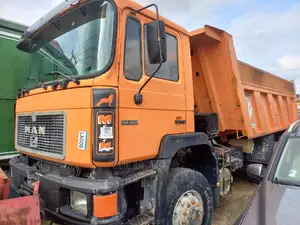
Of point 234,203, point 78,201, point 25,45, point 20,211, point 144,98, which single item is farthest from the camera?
point 234,203

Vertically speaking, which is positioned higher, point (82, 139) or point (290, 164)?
point (82, 139)

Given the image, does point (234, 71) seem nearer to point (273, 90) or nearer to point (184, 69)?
point (184, 69)

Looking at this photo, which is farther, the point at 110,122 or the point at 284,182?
the point at 284,182

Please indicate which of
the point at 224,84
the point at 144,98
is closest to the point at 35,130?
Answer: the point at 144,98

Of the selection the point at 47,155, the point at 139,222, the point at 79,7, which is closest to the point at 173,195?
the point at 139,222

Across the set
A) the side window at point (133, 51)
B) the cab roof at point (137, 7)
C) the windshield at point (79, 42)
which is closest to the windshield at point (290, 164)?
the side window at point (133, 51)

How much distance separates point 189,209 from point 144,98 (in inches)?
57.7

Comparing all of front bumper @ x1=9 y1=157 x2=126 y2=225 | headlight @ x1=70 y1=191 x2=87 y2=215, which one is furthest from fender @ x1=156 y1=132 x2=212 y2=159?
headlight @ x1=70 y1=191 x2=87 y2=215

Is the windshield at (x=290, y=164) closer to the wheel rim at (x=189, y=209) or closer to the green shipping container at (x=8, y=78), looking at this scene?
the wheel rim at (x=189, y=209)

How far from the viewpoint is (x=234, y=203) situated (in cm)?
504

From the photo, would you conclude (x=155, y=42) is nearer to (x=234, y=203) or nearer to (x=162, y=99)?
(x=162, y=99)

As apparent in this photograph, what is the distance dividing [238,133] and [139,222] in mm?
2940

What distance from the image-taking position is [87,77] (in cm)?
249

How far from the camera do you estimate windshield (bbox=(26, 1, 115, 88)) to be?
101 inches
